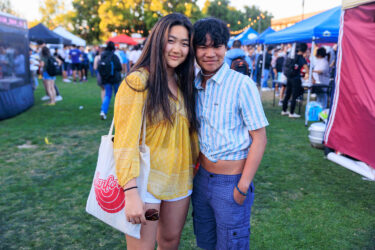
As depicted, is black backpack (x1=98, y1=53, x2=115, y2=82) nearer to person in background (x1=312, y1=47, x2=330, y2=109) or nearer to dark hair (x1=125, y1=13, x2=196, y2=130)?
person in background (x1=312, y1=47, x2=330, y2=109)

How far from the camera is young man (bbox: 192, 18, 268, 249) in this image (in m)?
1.67

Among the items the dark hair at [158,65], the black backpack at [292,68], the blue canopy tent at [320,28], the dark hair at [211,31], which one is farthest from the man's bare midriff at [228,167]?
the black backpack at [292,68]

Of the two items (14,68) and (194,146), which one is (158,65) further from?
(14,68)

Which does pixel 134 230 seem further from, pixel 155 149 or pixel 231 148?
pixel 231 148

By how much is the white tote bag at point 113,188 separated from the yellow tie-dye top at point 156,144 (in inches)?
2.4

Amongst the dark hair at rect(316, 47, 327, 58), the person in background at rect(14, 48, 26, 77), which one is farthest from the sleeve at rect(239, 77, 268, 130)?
the person in background at rect(14, 48, 26, 77)

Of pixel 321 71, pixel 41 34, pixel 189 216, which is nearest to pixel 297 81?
pixel 321 71

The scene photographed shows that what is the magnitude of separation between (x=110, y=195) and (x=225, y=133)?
0.70 metres

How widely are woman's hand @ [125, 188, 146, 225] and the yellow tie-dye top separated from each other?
0.22 feet

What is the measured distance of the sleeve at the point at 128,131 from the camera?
1.54 metres

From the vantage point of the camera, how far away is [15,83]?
8.88 metres

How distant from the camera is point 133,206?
1.55 meters

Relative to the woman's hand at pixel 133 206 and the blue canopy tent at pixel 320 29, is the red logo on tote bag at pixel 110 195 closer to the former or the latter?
the woman's hand at pixel 133 206

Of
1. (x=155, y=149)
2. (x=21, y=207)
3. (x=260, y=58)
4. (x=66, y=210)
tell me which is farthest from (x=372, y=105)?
(x=260, y=58)
